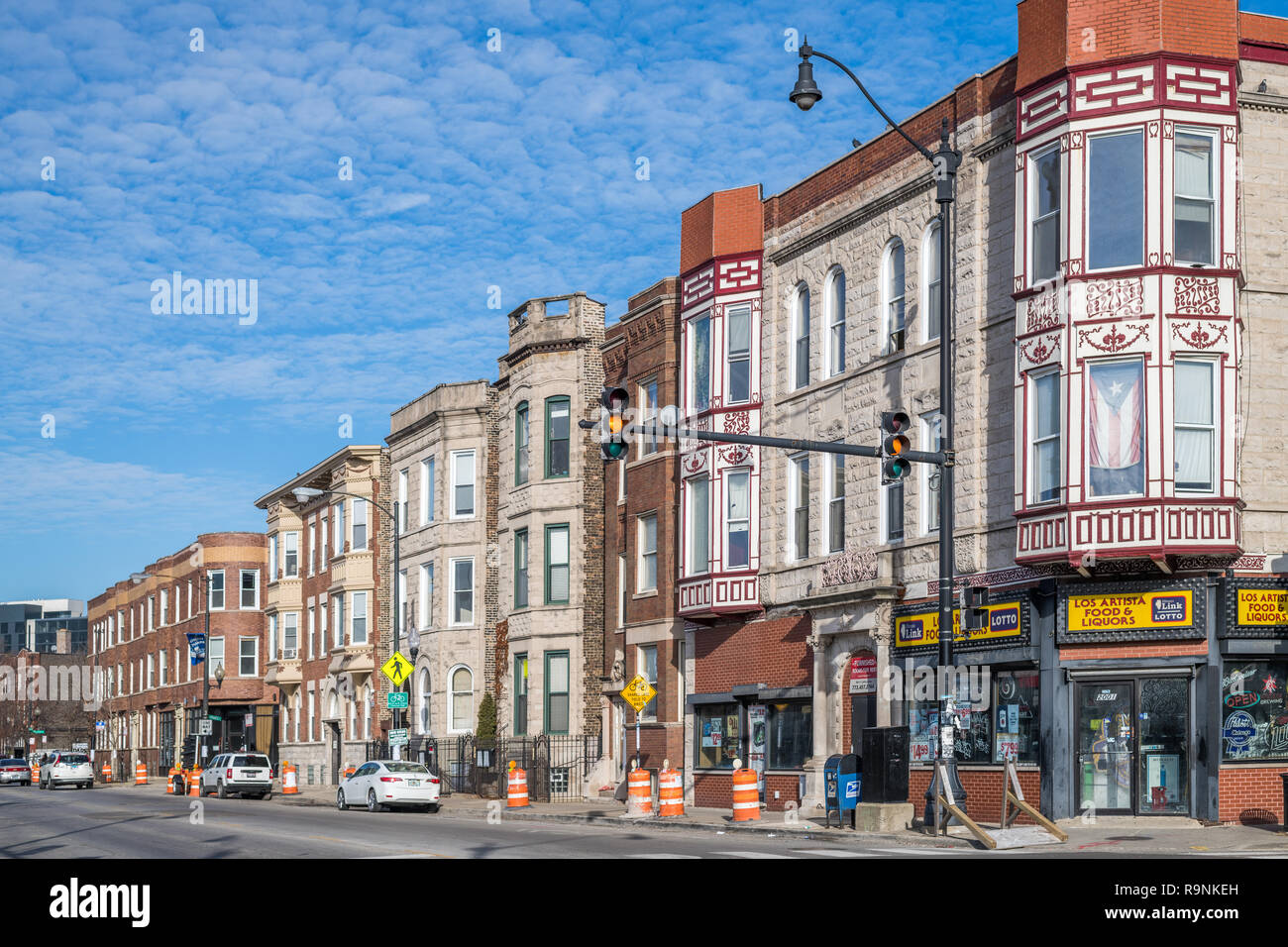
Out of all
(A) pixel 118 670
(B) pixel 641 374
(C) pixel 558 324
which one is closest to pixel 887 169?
(B) pixel 641 374

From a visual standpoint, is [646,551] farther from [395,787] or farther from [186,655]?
[186,655]

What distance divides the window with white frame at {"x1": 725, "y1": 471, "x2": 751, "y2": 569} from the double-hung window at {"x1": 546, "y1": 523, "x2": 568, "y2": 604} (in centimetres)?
994

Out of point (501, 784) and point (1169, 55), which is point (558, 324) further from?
point (1169, 55)

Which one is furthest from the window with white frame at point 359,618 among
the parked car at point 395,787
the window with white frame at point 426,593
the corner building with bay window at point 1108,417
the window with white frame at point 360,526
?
the corner building with bay window at point 1108,417

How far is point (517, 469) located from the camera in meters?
45.5

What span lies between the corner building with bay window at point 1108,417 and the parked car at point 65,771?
4555cm

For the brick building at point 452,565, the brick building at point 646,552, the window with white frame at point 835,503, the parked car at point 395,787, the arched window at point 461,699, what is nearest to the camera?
the window with white frame at point 835,503

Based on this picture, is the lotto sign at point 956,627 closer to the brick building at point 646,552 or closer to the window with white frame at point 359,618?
the brick building at point 646,552

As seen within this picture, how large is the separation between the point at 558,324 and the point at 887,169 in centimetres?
1575

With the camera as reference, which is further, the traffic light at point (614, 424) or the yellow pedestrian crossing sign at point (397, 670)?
the yellow pedestrian crossing sign at point (397, 670)

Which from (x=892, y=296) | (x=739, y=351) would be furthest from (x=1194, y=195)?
(x=739, y=351)

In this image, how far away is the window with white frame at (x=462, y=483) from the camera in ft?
162

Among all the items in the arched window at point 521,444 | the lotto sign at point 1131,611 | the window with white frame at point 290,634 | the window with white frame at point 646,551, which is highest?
the arched window at point 521,444

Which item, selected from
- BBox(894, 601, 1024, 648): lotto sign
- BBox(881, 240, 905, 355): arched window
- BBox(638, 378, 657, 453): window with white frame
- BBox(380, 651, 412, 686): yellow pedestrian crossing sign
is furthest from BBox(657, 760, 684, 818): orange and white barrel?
BBox(380, 651, 412, 686): yellow pedestrian crossing sign
